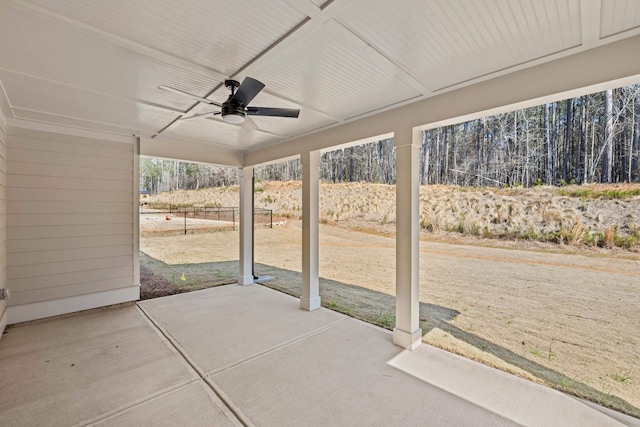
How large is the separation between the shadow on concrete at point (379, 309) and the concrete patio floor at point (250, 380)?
236 millimetres

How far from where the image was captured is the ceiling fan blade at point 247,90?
190 cm

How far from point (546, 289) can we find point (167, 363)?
4879 mm

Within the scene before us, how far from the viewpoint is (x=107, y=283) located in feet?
12.8

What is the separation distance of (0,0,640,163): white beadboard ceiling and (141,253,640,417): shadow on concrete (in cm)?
251

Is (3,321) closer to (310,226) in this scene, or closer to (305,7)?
(310,226)

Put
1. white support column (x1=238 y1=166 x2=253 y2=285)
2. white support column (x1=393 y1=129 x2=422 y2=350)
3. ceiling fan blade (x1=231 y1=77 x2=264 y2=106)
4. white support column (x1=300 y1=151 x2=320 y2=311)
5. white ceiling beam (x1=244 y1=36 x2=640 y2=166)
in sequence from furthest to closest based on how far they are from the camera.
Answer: white support column (x1=238 y1=166 x2=253 y2=285) < white support column (x1=300 y1=151 x2=320 y2=311) < white support column (x1=393 y1=129 x2=422 y2=350) < ceiling fan blade (x1=231 y1=77 x2=264 y2=106) < white ceiling beam (x1=244 y1=36 x2=640 y2=166)

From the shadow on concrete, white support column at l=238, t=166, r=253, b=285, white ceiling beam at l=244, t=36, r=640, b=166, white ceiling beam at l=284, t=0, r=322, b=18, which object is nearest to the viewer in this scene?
white ceiling beam at l=284, t=0, r=322, b=18

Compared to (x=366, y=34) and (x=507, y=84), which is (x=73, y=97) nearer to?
(x=366, y=34)

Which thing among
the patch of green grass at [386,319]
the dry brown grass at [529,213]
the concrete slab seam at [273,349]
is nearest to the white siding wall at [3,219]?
the concrete slab seam at [273,349]

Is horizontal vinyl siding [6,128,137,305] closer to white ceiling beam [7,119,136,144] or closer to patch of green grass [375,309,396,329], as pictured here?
white ceiling beam [7,119,136,144]

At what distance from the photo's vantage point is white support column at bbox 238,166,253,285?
A: 16.6 feet

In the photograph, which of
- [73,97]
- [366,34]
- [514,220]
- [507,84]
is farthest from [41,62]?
[514,220]

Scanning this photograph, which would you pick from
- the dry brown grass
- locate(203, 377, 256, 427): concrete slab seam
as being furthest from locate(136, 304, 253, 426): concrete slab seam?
the dry brown grass

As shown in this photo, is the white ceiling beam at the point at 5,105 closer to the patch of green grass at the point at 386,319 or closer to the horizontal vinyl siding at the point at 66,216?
the horizontal vinyl siding at the point at 66,216
